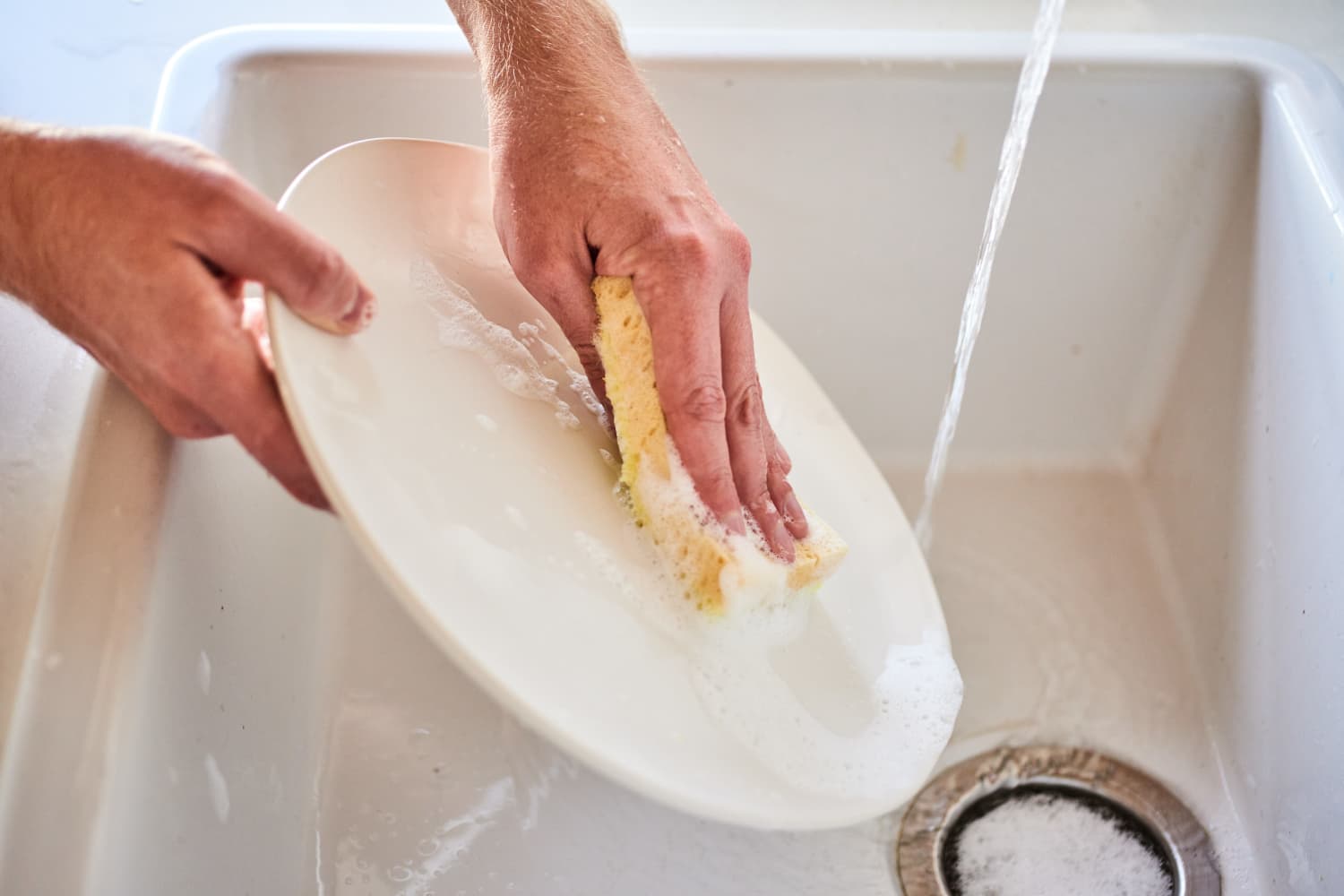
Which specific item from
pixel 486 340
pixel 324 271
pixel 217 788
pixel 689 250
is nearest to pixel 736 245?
pixel 689 250

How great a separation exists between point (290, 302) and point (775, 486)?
0.29 metres

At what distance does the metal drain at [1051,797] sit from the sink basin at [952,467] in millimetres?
15

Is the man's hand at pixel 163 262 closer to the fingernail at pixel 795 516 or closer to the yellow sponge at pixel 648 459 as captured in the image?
the yellow sponge at pixel 648 459

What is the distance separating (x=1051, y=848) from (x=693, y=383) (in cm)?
41

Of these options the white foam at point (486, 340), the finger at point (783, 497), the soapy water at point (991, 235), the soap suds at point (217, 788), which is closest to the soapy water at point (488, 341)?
the white foam at point (486, 340)

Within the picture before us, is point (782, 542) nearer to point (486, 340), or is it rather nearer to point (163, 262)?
point (486, 340)

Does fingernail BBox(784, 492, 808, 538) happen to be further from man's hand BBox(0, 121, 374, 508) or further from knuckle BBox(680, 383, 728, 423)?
man's hand BBox(0, 121, 374, 508)

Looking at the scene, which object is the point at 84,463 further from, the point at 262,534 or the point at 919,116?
the point at 919,116

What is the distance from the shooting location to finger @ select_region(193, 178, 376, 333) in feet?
1.38

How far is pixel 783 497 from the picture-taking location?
2.06 ft

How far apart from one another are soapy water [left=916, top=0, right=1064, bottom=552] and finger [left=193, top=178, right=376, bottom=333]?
53 centimetres

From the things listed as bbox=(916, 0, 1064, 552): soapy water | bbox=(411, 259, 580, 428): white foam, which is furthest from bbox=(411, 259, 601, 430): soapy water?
bbox=(916, 0, 1064, 552): soapy water

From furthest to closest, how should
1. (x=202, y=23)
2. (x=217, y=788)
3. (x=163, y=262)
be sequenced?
1. (x=202, y=23)
2. (x=217, y=788)
3. (x=163, y=262)

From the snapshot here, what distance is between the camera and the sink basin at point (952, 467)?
0.65m
